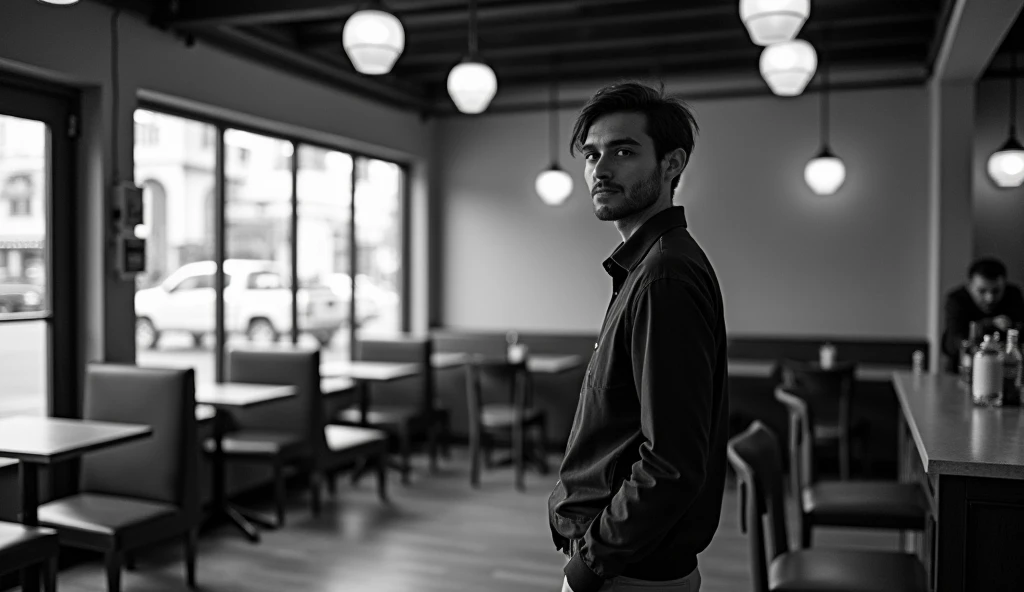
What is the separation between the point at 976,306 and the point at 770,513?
3.04 metres

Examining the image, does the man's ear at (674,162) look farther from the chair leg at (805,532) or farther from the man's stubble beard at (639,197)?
the chair leg at (805,532)

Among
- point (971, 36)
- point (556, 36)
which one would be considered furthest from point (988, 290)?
point (556, 36)

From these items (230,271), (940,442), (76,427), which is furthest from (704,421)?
(230,271)

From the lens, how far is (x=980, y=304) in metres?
4.96

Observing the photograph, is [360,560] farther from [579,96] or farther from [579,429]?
[579,96]

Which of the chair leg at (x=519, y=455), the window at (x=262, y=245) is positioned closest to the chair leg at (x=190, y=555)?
the window at (x=262, y=245)

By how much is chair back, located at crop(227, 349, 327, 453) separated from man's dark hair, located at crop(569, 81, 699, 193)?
375 centimetres

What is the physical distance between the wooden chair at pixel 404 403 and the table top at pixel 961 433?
3.50 meters

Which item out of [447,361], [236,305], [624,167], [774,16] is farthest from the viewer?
[447,361]

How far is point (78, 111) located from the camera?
14.3ft

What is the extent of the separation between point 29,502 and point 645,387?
2711 millimetres

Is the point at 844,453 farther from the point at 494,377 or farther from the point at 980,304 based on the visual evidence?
the point at 494,377

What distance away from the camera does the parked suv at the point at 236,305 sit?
16.6ft

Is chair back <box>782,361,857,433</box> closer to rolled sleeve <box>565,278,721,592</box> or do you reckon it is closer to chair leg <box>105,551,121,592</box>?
chair leg <box>105,551,121,592</box>
